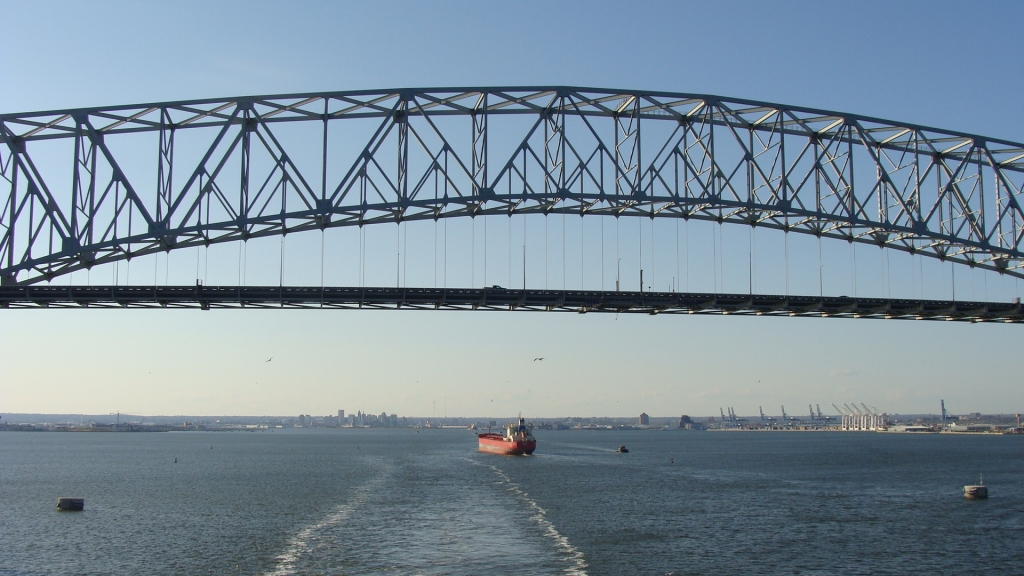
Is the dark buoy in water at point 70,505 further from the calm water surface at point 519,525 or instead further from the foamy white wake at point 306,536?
the foamy white wake at point 306,536

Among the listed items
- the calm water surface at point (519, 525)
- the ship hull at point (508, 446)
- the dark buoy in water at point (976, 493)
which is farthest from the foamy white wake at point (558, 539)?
the ship hull at point (508, 446)

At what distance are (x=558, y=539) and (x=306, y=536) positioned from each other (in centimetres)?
1092

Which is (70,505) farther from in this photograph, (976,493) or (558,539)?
(976,493)

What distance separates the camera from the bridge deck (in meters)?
51.9

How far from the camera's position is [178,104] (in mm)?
46844

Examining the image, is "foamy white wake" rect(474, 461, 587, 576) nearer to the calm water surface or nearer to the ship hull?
the calm water surface

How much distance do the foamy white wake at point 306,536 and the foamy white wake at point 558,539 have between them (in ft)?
30.7

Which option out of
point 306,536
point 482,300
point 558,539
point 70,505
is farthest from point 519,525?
point 70,505

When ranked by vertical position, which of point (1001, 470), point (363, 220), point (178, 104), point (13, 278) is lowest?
point (1001, 470)

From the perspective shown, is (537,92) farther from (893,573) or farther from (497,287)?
(893,573)

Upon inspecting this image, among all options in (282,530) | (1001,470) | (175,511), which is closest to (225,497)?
(175,511)

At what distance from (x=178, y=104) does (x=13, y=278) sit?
38.1 feet

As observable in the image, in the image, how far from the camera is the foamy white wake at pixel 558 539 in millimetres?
33150

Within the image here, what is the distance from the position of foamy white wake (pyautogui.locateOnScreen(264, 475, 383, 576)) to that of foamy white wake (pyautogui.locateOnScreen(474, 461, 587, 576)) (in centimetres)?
936
